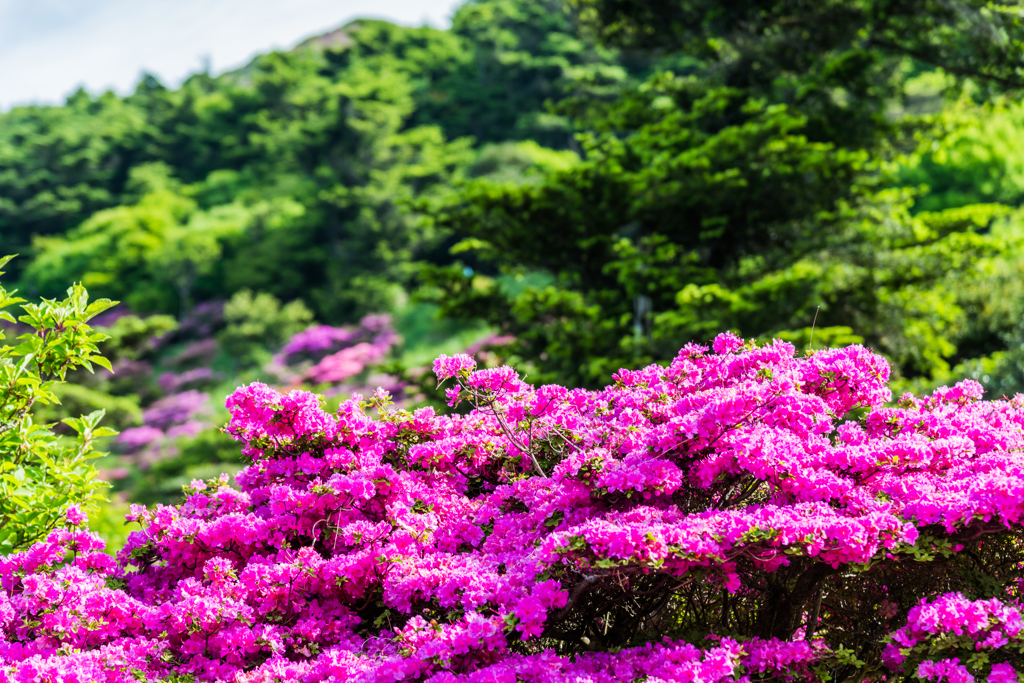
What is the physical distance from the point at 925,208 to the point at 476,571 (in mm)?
23113

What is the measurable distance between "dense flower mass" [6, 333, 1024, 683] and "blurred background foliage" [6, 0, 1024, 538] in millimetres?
684

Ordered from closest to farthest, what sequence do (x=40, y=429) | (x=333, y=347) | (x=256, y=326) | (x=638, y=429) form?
(x=638, y=429)
(x=40, y=429)
(x=333, y=347)
(x=256, y=326)

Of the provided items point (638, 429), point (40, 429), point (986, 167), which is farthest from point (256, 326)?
point (986, 167)

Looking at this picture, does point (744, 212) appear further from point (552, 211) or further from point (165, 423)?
point (165, 423)

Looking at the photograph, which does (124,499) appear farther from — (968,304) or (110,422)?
(968,304)

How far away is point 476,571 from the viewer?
2.44m

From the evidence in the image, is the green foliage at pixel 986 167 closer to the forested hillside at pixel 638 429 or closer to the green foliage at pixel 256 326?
the forested hillside at pixel 638 429

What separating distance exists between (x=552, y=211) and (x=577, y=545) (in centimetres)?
703

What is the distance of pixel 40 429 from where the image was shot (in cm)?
314

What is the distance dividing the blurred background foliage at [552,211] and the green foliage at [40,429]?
3.22 meters

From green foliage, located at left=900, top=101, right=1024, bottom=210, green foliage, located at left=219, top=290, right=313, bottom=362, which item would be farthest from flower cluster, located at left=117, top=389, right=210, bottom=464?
green foliage, located at left=900, top=101, right=1024, bottom=210

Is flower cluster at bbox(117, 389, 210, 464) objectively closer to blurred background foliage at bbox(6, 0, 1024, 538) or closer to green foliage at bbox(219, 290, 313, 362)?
blurred background foliage at bbox(6, 0, 1024, 538)

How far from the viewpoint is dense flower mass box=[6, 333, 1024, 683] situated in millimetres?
2180

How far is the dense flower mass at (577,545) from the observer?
2180 millimetres
